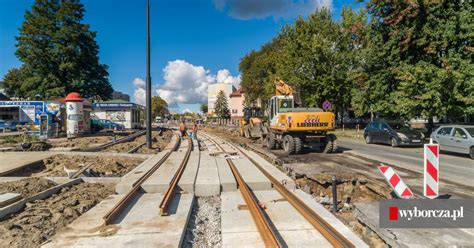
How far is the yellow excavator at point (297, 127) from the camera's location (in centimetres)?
1298

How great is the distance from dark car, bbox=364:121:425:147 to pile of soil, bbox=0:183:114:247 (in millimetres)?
16229

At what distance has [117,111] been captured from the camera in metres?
37.0

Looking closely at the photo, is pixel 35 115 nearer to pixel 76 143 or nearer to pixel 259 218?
pixel 76 143

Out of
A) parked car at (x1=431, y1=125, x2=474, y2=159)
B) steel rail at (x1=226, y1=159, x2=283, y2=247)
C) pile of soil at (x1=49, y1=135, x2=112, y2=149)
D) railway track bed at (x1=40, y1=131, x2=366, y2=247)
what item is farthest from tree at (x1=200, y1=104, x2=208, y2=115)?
steel rail at (x1=226, y1=159, x2=283, y2=247)

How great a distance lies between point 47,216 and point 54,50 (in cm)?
3624

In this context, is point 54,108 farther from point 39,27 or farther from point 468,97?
point 468,97

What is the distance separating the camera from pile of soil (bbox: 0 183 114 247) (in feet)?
14.5

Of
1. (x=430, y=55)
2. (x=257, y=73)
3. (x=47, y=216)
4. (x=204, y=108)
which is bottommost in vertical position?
(x=47, y=216)

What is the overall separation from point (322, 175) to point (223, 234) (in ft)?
14.1

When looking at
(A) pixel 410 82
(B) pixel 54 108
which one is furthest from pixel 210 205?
(B) pixel 54 108

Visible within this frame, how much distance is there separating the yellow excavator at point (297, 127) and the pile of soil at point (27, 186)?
9.40m

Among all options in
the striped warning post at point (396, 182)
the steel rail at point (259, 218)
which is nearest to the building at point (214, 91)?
the steel rail at point (259, 218)

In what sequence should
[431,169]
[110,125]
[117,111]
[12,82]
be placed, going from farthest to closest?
[12,82] < [117,111] < [110,125] < [431,169]

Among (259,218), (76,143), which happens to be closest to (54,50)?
(76,143)
